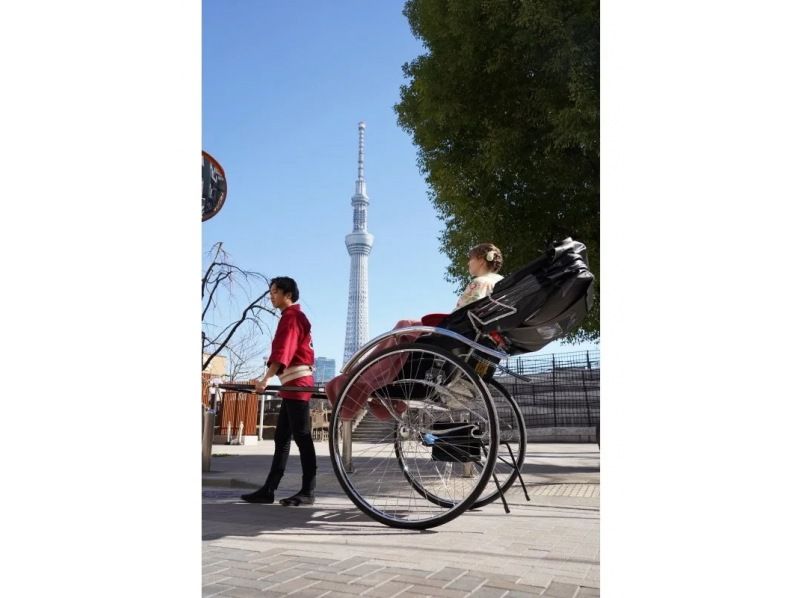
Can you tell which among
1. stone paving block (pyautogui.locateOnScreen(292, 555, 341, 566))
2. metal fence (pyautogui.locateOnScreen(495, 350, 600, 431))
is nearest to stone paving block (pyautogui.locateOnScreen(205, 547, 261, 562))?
stone paving block (pyautogui.locateOnScreen(292, 555, 341, 566))

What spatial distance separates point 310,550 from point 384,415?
680 mm

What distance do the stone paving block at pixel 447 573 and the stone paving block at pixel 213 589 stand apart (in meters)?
0.50

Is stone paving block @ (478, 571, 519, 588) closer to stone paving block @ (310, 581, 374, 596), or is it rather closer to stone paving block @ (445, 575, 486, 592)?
stone paving block @ (445, 575, 486, 592)

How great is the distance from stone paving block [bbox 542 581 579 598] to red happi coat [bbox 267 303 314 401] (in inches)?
69.1

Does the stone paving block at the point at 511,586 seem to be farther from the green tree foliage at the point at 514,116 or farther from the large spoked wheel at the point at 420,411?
the green tree foliage at the point at 514,116

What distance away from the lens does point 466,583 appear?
1.62m

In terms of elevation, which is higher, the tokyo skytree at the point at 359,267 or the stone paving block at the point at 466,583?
the tokyo skytree at the point at 359,267

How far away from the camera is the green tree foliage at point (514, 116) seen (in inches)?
154

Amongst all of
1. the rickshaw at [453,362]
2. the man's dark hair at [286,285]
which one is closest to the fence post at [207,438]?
the man's dark hair at [286,285]

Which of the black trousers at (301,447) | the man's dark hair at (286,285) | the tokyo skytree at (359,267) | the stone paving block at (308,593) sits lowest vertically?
the stone paving block at (308,593)

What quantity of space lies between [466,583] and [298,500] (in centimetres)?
165

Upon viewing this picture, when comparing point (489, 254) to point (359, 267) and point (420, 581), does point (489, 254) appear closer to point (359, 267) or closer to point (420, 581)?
point (420, 581)

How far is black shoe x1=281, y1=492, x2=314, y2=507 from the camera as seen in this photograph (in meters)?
3.09
